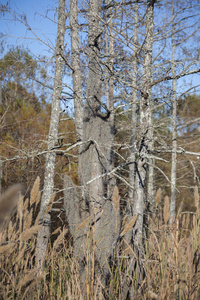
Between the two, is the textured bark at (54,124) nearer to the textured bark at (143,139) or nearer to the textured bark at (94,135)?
the textured bark at (94,135)

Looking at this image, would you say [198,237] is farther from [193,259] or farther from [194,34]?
[194,34]

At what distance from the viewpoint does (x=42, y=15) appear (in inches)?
204

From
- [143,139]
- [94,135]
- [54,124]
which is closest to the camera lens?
[143,139]

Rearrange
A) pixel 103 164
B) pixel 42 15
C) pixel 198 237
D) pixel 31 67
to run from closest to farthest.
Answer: pixel 198 237, pixel 103 164, pixel 42 15, pixel 31 67

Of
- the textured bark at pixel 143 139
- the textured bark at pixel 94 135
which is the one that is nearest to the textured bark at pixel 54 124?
the textured bark at pixel 94 135

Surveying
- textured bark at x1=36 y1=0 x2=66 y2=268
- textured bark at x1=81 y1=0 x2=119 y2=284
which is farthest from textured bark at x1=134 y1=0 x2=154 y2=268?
textured bark at x1=36 y1=0 x2=66 y2=268

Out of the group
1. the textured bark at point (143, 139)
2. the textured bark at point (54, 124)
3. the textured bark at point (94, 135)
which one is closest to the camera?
the textured bark at point (143, 139)

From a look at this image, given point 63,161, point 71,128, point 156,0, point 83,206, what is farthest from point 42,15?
point 71,128

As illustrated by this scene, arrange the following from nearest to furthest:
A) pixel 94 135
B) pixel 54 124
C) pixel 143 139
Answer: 1. pixel 143 139
2. pixel 94 135
3. pixel 54 124

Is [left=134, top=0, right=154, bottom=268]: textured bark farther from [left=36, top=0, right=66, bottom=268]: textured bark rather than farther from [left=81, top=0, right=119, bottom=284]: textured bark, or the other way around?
[left=36, top=0, right=66, bottom=268]: textured bark

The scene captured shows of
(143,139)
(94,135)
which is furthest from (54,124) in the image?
(143,139)

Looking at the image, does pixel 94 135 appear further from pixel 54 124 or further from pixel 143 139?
pixel 54 124

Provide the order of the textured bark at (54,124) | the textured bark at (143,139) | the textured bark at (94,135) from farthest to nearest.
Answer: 1. the textured bark at (54,124)
2. the textured bark at (94,135)
3. the textured bark at (143,139)

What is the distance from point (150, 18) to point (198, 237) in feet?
9.95
